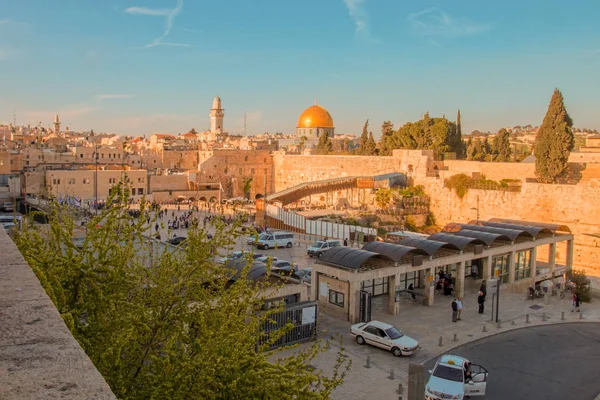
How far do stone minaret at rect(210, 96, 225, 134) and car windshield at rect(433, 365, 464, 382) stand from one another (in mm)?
79276

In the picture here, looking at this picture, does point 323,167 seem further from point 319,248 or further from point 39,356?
point 39,356

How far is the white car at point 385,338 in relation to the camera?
11.4m

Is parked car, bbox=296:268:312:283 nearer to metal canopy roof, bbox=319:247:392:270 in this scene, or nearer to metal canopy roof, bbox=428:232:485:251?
metal canopy roof, bbox=319:247:392:270

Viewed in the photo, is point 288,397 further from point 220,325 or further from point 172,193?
point 172,193

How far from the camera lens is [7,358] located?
94.9 inches

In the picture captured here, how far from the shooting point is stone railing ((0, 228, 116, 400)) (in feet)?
6.98

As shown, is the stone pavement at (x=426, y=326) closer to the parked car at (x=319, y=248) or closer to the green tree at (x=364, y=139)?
the parked car at (x=319, y=248)

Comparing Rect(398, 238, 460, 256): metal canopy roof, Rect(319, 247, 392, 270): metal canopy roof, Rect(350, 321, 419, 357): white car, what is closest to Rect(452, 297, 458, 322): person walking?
Rect(398, 238, 460, 256): metal canopy roof

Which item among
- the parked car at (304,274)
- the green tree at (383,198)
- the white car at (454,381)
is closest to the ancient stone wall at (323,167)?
the green tree at (383,198)

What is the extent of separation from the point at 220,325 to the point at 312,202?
40129mm

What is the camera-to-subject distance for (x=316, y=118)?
77000 mm

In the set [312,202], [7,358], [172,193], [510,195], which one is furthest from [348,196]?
[7,358]

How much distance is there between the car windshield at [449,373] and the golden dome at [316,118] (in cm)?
6827

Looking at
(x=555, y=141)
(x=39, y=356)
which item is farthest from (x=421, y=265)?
(x=555, y=141)
